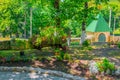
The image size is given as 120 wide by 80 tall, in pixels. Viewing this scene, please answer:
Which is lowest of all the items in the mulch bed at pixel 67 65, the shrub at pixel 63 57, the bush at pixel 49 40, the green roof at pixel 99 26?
the mulch bed at pixel 67 65

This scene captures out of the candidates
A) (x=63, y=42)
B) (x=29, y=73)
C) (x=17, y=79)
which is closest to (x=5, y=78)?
(x=17, y=79)

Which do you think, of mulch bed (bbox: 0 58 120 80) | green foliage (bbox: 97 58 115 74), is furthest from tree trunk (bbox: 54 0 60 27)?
green foliage (bbox: 97 58 115 74)

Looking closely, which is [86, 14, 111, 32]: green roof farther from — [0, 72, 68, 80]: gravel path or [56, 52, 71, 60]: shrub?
[0, 72, 68, 80]: gravel path

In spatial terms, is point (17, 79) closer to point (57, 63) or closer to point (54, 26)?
point (57, 63)

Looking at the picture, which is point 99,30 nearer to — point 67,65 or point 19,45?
point 19,45

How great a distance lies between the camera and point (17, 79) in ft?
37.6

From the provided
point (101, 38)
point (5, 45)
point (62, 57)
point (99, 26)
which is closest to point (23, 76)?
point (62, 57)

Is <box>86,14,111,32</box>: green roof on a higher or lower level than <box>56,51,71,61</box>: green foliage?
higher

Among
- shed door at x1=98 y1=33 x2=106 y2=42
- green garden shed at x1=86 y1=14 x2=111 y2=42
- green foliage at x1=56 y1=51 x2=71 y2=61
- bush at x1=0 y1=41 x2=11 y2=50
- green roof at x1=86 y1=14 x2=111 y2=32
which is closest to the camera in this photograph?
green foliage at x1=56 y1=51 x2=71 y2=61

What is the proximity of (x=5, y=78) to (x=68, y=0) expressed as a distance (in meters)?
6.00

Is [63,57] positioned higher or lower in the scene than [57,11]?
lower

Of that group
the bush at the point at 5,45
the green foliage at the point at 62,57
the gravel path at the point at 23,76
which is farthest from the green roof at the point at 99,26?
the gravel path at the point at 23,76

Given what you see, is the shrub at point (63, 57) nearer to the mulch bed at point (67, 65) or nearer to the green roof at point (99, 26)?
the mulch bed at point (67, 65)

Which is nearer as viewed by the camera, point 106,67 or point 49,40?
point 106,67
